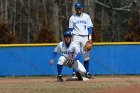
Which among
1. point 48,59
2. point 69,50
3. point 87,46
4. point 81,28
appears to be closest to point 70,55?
point 69,50

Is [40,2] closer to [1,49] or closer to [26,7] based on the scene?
[26,7]

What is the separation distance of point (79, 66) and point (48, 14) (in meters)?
33.0

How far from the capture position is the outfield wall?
15.7 metres

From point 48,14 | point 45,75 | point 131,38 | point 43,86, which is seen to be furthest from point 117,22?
point 43,86

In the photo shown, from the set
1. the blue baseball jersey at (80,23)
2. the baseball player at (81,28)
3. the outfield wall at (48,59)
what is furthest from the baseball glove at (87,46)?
the outfield wall at (48,59)

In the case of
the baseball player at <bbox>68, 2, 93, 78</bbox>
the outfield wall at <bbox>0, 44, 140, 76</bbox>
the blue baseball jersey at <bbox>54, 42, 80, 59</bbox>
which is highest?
the baseball player at <bbox>68, 2, 93, 78</bbox>

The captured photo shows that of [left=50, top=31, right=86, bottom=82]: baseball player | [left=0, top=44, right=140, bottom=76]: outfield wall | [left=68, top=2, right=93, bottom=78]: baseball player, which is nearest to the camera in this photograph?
[left=50, top=31, right=86, bottom=82]: baseball player

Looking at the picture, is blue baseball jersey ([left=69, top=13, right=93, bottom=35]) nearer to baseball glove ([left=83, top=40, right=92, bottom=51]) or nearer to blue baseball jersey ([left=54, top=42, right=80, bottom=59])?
baseball glove ([left=83, top=40, right=92, bottom=51])

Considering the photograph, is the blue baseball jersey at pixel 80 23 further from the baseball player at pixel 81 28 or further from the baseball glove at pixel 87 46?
the baseball glove at pixel 87 46

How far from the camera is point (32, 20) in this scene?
4775cm

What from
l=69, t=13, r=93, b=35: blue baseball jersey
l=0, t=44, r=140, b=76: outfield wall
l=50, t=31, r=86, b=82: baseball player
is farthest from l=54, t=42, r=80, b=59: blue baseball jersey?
l=0, t=44, r=140, b=76: outfield wall

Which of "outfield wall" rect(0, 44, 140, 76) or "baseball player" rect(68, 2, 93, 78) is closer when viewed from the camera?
"baseball player" rect(68, 2, 93, 78)

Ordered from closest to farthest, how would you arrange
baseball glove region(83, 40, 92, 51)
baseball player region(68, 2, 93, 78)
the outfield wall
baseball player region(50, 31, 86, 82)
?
baseball player region(50, 31, 86, 82) → baseball glove region(83, 40, 92, 51) → baseball player region(68, 2, 93, 78) → the outfield wall

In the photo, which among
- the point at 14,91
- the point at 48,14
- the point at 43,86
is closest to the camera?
the point at 14,91
